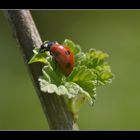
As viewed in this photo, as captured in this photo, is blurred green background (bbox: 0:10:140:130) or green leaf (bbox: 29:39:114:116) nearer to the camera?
green leaf (bbox: 29:39:114:116)

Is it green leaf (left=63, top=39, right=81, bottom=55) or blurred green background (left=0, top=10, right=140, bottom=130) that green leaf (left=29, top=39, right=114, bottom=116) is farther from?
blurred green background (left=0, top=10, right=140, bottom=130)

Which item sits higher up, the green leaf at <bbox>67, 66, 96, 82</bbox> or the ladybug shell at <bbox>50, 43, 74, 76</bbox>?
the ladybug shell at <bbox>50, 43, 74, 76</bbox>

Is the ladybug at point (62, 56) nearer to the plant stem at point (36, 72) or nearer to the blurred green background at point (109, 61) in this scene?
the plant stem at point (36, 72)

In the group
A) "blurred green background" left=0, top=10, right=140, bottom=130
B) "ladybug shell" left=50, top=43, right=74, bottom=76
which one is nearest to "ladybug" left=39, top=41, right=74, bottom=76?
"ladybug shell" left=50, top=43, right=74, bottom=76

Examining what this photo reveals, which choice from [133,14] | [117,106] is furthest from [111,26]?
[117,106]

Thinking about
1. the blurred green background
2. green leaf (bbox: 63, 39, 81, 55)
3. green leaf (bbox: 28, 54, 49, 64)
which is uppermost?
green leaf (bbox: 28, 54, 49, 64)

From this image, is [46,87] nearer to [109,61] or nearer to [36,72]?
[36,72]
